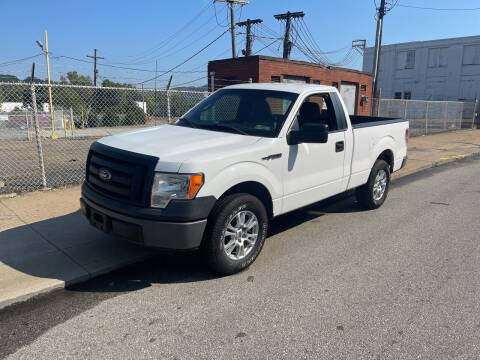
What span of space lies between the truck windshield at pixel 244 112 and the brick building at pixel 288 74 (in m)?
11.8

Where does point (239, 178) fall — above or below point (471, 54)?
below

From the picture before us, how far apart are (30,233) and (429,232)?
17.4 ft

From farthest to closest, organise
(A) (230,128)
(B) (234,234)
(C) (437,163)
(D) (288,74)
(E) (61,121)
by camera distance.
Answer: (E) (61,121) < (D) (288,74) < (C) (437,163) < (A) (230,128) < (B) (234,234)

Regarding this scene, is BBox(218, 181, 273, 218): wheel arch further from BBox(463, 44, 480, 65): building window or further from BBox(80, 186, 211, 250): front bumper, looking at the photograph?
BBox(463, 44, 480, 65): building window

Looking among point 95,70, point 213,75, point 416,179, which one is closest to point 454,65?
point 213,75

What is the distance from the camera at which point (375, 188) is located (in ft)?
21.0

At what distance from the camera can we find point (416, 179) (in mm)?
9383

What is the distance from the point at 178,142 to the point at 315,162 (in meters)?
1.76

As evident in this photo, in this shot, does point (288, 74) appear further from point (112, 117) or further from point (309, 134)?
point (309, 134)

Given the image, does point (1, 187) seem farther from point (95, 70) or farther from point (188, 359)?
point (95, 70)

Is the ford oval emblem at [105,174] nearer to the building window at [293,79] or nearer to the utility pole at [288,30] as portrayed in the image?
the building window at [293,79]

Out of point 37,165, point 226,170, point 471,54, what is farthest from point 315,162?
point 471,54

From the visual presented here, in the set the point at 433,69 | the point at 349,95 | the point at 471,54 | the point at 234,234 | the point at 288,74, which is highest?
the point at 471,54

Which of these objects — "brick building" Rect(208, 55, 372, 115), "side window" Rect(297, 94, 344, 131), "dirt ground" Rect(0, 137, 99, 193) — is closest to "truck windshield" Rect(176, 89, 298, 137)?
"side window" Rect(297, 94, 344, 131)
